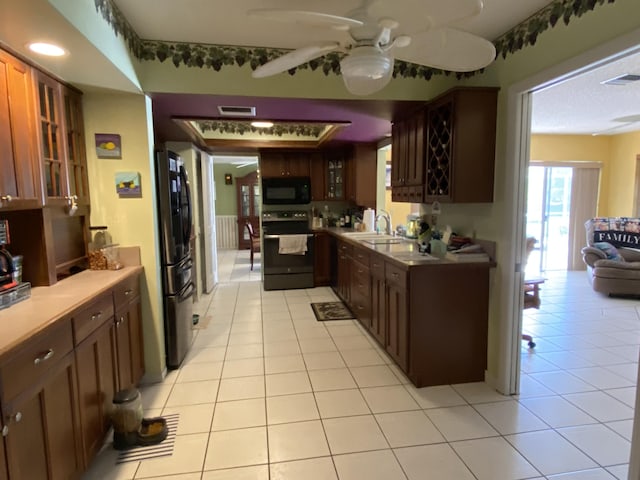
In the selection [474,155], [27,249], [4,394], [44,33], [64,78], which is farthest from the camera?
[474,155]

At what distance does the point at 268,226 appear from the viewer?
18.5 feet

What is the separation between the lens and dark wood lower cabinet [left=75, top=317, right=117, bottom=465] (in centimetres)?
178

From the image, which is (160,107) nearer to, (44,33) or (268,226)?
(44,33)

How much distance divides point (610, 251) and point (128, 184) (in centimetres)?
605

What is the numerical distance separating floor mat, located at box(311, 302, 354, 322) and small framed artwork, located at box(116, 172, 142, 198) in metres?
2.38

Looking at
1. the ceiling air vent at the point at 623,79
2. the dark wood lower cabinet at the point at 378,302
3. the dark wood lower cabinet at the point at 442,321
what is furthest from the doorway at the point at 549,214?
the dark wood lower cabinet at the point at 442,321

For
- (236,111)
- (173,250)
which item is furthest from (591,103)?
(173,250)

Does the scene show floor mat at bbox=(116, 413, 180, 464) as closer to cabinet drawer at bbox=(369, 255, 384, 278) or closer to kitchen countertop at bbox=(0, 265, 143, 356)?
kitchen countertop at bbox=(0, 265, 143, 356)

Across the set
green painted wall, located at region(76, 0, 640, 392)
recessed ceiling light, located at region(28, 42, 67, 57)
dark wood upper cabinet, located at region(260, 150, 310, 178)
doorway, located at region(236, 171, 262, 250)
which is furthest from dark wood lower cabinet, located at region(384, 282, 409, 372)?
doorway, located at region(236, 171, 262, 250)

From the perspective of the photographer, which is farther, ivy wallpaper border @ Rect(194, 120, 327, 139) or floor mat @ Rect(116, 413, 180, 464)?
ivy wallpaper border @ Rect(194, 120, 327, 139)

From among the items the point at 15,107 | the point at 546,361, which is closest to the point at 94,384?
the point at 15,107

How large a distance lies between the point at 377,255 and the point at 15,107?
2606 mm

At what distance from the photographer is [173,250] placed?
2928 mm

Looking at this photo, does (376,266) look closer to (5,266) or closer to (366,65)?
(366,65)
